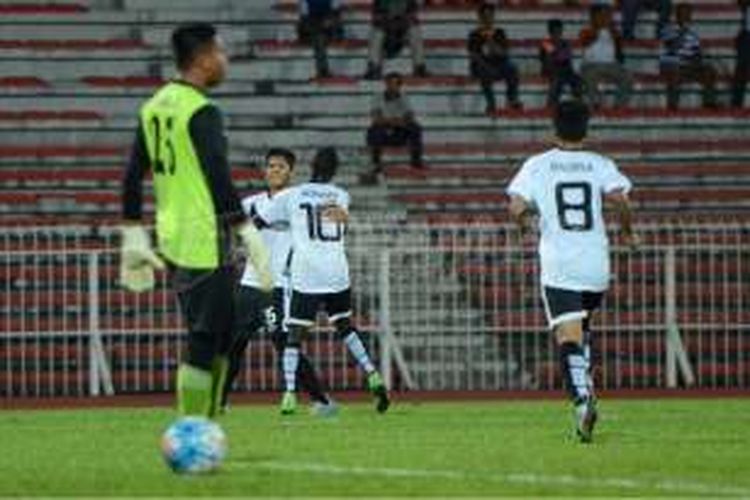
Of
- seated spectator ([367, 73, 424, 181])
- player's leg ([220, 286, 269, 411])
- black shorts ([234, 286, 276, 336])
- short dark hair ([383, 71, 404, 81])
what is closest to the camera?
player's leg ([220, 286, 269, 411])

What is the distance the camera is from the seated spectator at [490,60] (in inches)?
1435

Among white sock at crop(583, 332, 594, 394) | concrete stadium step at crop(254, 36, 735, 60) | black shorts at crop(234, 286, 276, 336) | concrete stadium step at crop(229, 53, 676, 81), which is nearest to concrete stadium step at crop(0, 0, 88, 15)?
concrete stadium step at crop(229, 53, 676, 81)

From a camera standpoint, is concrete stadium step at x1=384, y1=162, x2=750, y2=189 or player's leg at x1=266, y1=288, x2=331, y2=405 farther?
concrete stadium step at x1=384, y1=162, x2=750, y2=189

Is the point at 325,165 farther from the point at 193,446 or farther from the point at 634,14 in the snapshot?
the point at 634,14

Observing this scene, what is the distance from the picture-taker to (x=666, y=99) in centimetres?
3788

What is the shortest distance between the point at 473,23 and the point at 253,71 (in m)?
3.27

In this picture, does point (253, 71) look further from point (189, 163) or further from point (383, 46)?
point (189, 163)

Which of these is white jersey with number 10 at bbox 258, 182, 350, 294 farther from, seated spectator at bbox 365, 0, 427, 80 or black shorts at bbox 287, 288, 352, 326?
seated spectator at bbox 365, 0, 427, 80

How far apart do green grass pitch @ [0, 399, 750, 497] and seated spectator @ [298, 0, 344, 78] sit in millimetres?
12545

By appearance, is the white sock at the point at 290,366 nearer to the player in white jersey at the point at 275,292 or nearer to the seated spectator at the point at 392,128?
the player in white jersey at the point at 275,292

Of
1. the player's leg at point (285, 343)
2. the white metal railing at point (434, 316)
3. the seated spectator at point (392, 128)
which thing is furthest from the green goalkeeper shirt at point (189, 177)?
the seated spectator at point (392, 128)

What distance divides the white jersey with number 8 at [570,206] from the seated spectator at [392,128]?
15.6m

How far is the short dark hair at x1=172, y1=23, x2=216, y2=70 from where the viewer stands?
15102mm

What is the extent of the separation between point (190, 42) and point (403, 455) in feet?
10.3
